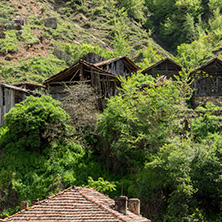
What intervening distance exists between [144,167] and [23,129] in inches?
270

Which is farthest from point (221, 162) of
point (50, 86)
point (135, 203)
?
point (50, 86)

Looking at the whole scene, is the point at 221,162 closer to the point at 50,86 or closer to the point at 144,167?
the point at 144,167

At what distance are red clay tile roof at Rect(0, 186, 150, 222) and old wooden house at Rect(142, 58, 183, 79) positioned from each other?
2089cm

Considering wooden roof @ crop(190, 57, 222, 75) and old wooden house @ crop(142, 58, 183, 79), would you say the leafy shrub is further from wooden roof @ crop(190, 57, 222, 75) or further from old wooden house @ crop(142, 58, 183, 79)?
old wooden house @ crop(142, 58, 183, 79)

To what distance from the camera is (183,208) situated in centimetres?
1587

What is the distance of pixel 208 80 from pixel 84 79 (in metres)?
11.0

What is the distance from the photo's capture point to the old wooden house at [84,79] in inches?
975

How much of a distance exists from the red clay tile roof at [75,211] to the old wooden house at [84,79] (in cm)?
1187

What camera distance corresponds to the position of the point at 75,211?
12.4 metres

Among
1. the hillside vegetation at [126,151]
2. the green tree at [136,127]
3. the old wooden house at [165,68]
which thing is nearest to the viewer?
the hillside vegetation at [126,151]

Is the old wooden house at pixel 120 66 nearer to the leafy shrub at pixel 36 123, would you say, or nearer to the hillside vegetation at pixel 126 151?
the hillside vegetation at pixel 126 151

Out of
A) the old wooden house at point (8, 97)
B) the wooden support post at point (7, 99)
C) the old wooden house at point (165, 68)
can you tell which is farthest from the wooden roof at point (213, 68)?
the wooden support post at point (7, 99)

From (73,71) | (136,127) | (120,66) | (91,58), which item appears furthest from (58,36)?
(136,127)

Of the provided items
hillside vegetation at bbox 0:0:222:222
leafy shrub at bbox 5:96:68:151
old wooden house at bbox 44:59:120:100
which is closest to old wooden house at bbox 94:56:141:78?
hillside vegetation at bbox 0:0:222:222
